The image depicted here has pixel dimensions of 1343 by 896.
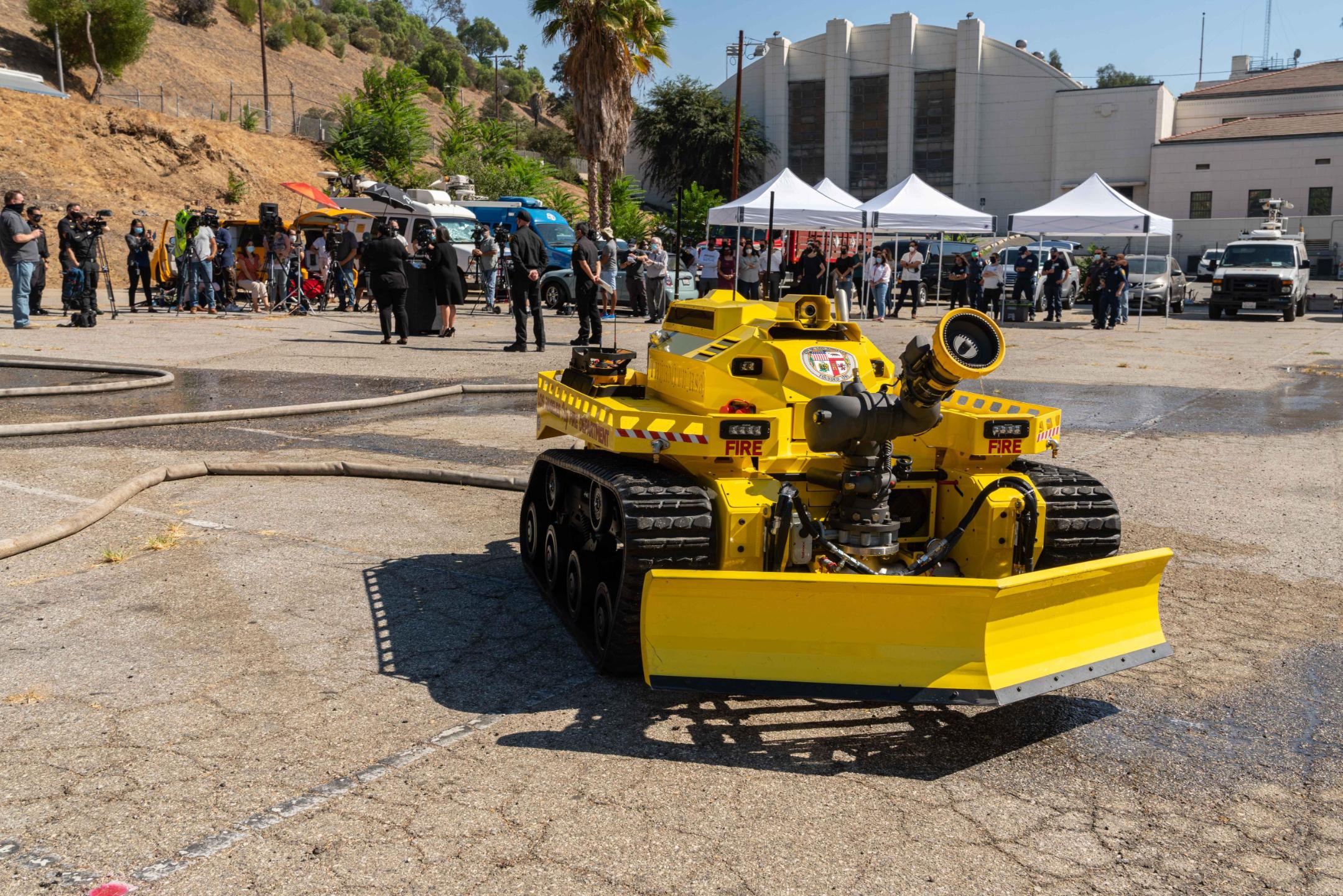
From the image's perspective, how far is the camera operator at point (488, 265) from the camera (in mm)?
25438

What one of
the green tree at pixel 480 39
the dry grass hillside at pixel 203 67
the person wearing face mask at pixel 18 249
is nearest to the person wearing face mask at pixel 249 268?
the person wearing face mask at pixel 18 249

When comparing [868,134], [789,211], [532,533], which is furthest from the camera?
[868,134]

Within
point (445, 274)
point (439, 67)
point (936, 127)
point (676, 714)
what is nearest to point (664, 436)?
point (676, 714)

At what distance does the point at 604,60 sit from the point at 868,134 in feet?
93.5

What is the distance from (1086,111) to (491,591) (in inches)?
2149

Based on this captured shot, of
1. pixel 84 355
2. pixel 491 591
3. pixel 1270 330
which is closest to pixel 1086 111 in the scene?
pixel 1270 330

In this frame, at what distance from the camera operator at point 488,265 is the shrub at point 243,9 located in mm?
61005

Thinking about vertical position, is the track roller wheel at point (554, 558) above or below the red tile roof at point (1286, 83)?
below

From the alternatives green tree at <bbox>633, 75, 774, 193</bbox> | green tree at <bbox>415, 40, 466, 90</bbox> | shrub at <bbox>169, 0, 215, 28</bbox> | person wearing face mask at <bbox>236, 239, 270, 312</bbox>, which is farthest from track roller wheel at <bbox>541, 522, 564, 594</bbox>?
green tree at <bbox>415, 40, 466, 90</bbox>

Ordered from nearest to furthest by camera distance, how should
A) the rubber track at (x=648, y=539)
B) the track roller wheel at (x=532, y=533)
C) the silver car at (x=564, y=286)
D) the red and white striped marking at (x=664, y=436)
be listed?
1. the rubber track at (x=648, y=539)
2. the red and white striped marking at (x=664, y=436)
3. the track roller wheel at (x=532, y=533)
4. the silver car at (x=564, y=286)

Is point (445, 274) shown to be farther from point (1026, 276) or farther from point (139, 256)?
point (1026, 276)

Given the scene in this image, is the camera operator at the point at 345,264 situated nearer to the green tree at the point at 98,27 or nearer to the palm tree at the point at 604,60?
the palm tree at the point at 604,60

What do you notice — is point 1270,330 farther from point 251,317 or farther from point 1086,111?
point 1086,111

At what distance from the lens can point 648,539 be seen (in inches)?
200
